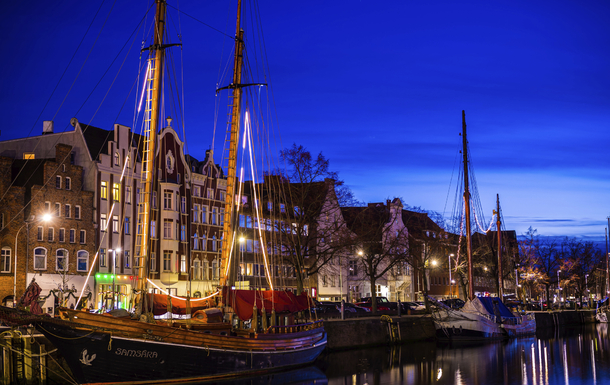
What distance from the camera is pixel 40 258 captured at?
201 feet

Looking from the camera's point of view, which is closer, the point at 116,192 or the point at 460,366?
the point at 460,366

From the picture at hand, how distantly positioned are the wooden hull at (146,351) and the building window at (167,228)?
3801 cm

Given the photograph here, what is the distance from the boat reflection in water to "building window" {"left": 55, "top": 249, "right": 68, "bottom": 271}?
26504 millimetres

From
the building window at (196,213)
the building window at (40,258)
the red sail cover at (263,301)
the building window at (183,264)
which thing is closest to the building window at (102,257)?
the building window at (40,258)

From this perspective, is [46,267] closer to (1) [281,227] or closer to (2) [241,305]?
(1) [281,227]

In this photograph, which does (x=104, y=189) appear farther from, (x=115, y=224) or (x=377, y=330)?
(x=377, y=330)

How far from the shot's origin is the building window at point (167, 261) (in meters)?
73.4

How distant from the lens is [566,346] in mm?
64500

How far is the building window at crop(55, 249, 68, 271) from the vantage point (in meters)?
62.6

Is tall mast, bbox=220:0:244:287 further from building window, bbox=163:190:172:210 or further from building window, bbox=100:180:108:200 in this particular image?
building window, bbox=163:190:172:210

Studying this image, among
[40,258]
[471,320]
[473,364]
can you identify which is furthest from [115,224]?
[473,364]

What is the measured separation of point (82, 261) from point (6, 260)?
7.61 metres

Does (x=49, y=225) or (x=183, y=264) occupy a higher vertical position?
(x=49, y=225)

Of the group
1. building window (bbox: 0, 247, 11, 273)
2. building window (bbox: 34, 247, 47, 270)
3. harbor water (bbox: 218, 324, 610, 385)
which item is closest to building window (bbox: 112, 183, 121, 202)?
building window (bbox: 34, 247, 47, 270)
